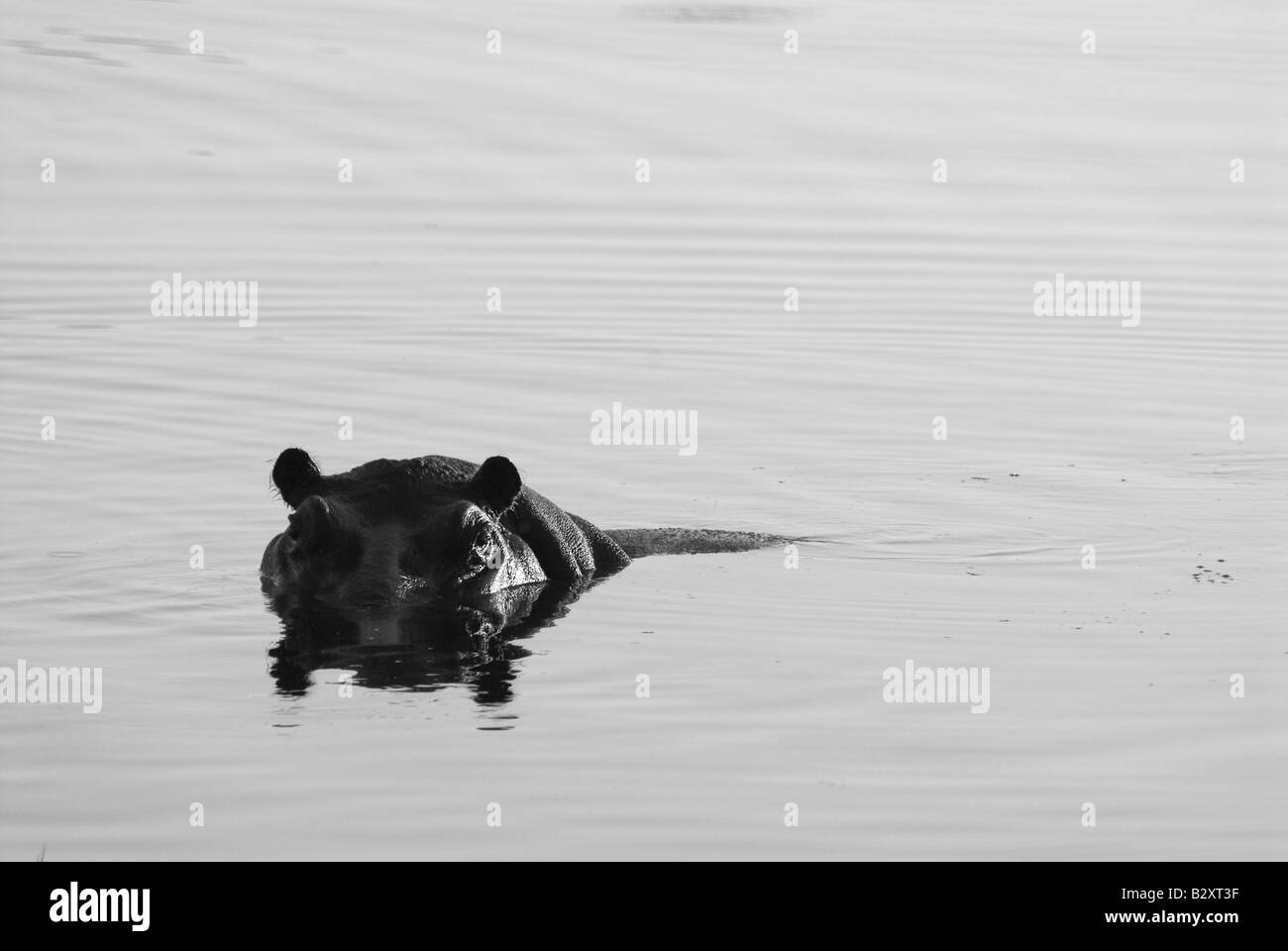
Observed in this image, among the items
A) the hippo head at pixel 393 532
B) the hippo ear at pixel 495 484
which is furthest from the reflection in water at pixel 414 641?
the hippo ear at pixel 495 484

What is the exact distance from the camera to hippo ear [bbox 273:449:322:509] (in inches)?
626

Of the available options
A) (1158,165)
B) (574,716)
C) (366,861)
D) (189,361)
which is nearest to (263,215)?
(189,361)

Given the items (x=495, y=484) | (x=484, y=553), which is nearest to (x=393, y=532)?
(x=484, y=553)

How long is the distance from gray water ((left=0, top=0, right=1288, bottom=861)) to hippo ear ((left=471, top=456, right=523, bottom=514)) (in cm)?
96

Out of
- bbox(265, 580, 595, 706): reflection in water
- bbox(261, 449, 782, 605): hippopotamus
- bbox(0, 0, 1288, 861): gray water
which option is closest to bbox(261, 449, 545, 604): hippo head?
bbox(261, 449, 782, 605): hippopotamus

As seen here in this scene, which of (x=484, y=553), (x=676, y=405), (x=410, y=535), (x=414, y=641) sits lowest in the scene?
(x=414, y=641)

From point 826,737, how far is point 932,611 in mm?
3250

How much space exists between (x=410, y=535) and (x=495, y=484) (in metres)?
0.79

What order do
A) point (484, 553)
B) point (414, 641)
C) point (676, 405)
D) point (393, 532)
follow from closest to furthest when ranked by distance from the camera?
point (414, 641), point (393, 532), point (484, 553), point (676, 405)

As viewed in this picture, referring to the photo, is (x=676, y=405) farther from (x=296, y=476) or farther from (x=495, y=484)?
(x=296, y=476)

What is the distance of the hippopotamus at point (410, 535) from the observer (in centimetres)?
1541

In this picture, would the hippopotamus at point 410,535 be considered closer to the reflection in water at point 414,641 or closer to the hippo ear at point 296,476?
the hippo ear at point 296,476

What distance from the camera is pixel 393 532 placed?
612 inches
